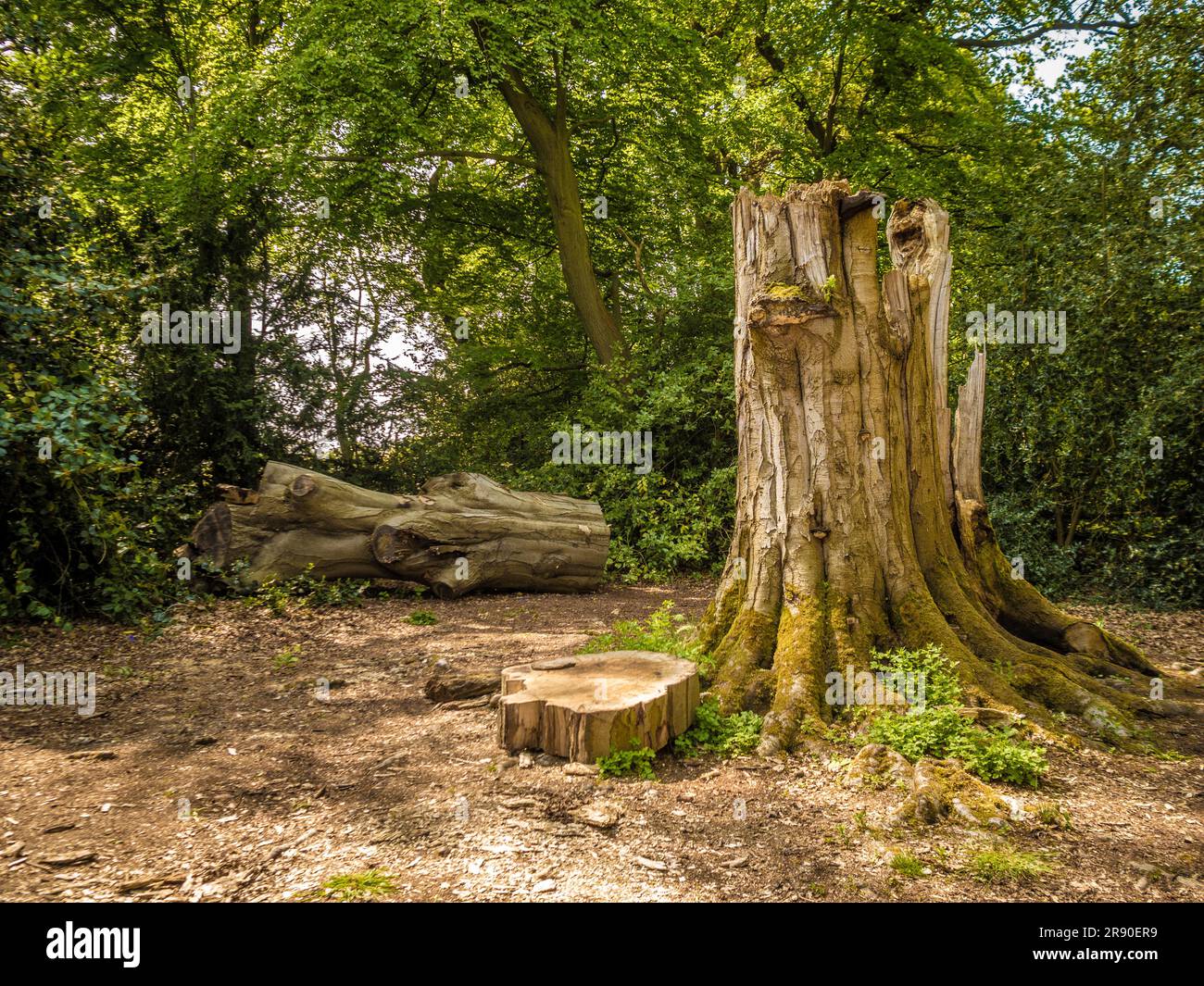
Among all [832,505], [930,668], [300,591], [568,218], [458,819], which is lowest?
[458,819]

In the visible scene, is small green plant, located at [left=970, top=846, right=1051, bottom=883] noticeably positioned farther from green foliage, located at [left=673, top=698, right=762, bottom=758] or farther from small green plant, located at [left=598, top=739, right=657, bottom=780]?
small green plant, located at [left=598, top=739, right=657, bottom=780]

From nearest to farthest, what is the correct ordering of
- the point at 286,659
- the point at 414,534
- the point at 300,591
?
the point at 286,659, the point at 300,591, the point at 414,534

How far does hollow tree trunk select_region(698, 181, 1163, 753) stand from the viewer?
4.52m

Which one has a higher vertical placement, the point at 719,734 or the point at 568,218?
the point at 568,218

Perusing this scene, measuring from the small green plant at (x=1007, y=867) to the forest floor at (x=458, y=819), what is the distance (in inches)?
1.6

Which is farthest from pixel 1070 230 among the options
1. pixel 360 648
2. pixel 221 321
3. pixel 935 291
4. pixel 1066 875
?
pixel 221 321

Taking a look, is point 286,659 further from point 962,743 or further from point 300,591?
point 962,743

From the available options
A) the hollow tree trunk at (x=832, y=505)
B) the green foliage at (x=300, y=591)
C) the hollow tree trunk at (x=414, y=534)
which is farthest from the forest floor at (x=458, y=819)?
the hollow tree trunk at (x=414, y=534)

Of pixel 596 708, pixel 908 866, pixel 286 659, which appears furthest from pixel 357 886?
pixel 286 659

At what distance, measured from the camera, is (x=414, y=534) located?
8.92 m

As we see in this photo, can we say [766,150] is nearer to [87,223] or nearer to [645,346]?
[645,346]

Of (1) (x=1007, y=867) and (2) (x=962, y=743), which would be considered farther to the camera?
(2) (x=962, y=743)

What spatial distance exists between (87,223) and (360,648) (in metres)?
5.49

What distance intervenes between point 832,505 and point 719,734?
1.57 m
